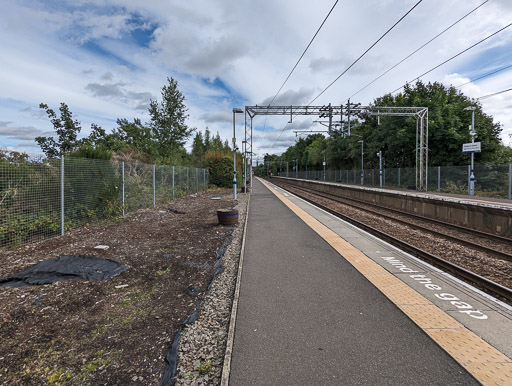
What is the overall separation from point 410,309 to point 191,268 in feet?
12.8

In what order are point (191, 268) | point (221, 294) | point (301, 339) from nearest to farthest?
1. point (301, 339)
2. point (221, 294)
3. point (191, 268)

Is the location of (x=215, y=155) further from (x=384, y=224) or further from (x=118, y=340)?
(x=118, y=340)

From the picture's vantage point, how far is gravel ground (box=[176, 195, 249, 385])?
2.64 m

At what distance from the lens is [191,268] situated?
5676mm

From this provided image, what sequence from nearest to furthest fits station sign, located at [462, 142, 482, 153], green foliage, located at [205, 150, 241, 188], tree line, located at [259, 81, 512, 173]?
station sign, located at [462, 142, 482, 153] < tree line, located at [259, 81, 512, 173] < green foliage, located at [205, 150, 241, 188]

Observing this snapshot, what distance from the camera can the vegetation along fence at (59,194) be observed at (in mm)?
6410

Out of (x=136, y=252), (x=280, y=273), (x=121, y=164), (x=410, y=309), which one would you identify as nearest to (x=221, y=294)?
(x=280, y=273)

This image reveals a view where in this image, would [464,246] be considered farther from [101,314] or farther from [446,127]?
[446,127]

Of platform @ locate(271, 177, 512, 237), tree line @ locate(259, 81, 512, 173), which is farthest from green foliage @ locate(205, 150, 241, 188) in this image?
platform @ locate(271, 177, 512, 237)

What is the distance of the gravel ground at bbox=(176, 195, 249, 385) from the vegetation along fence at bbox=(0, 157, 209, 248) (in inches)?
205

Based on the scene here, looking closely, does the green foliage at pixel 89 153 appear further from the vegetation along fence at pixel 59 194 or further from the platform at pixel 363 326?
the platform at pixel 363 326

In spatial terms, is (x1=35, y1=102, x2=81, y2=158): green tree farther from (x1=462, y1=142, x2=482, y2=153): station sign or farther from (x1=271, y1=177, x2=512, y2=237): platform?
(x1=462, y1=142, x2=482, y2=153): station sign

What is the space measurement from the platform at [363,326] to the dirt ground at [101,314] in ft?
3.17

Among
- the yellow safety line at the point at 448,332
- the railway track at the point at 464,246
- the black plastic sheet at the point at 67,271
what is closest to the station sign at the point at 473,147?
the railway track at the point at 464,246
